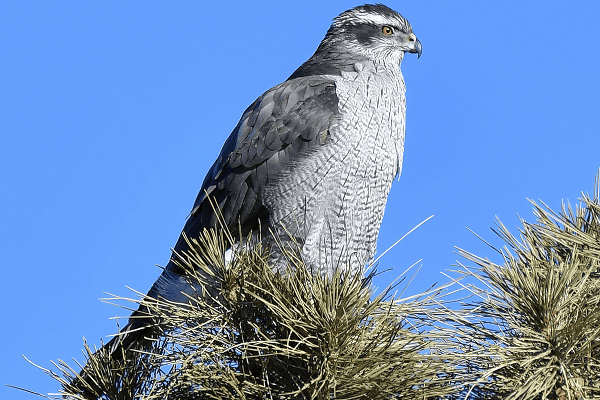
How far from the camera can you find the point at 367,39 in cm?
487

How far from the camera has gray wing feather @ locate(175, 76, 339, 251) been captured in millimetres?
3959

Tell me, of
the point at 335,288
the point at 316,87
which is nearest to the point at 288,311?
the point at 335,288

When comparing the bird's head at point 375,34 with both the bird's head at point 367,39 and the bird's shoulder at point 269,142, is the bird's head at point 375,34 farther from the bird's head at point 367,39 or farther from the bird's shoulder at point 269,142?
the bird's shoulder at point 269,142

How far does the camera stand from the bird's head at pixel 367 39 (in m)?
4.79

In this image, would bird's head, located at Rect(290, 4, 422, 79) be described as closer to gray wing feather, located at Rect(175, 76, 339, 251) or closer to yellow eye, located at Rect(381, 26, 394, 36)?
yellow eye, located at Rect(381, 26, 394, 36)

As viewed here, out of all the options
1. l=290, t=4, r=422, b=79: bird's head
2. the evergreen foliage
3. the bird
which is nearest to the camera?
the evergreen foliage

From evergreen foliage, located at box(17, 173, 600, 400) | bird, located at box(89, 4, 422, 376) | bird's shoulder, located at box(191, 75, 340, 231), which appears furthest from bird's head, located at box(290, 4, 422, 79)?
evergreen foliage, located at box(17, 173, 600, 400)

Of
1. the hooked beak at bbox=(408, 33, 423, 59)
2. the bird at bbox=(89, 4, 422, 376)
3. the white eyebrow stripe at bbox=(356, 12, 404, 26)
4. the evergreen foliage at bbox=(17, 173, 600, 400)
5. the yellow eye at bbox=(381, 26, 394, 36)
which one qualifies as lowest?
the evergreen foliage at bbox=(17, 173, 600, 400)

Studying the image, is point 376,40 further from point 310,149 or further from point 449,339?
point 449,339

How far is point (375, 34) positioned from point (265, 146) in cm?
157

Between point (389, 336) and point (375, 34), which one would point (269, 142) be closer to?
point (375, 34)

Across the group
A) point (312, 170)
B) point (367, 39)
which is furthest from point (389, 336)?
point (367, 39)

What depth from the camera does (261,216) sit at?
157 inches

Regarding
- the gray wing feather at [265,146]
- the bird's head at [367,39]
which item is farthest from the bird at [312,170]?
the bird's head at [367,39]
